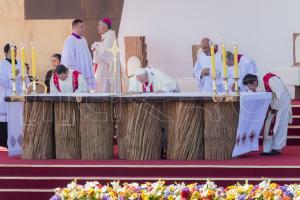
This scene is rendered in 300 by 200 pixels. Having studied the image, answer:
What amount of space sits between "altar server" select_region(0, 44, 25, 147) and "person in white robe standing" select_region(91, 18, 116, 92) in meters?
1.89

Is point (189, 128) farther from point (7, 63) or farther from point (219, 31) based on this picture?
point (219, 31)

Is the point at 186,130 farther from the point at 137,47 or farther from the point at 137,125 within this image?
the point at 137,47

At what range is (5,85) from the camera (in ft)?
44.5

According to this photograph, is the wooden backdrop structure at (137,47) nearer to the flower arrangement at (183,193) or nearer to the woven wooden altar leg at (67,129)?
the woven wooden altar leg at (67,129)

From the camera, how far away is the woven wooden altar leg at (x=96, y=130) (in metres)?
12.1

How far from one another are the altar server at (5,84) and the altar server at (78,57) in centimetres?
116

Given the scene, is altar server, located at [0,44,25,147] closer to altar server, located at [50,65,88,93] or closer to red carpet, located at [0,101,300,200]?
altar server, located at [50,65,88,93]

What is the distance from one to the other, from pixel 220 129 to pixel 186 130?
Answer: 0.38m

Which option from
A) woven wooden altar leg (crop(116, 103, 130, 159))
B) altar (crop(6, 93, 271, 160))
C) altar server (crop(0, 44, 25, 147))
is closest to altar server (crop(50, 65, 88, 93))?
altar server (crop(0, 44, 25, 147))

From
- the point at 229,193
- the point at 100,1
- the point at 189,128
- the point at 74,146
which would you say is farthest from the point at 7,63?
the point at 229,193

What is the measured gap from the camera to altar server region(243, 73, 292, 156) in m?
12.5

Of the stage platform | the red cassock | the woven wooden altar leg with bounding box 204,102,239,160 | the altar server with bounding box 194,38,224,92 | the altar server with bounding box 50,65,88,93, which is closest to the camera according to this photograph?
the stage platform

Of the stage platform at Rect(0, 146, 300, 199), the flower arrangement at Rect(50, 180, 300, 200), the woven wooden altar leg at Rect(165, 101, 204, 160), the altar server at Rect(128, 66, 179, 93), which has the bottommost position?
the stage platform at Rect(0, 146, 300, 199)

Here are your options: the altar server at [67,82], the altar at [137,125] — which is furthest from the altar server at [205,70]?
the altar at [137,125]
